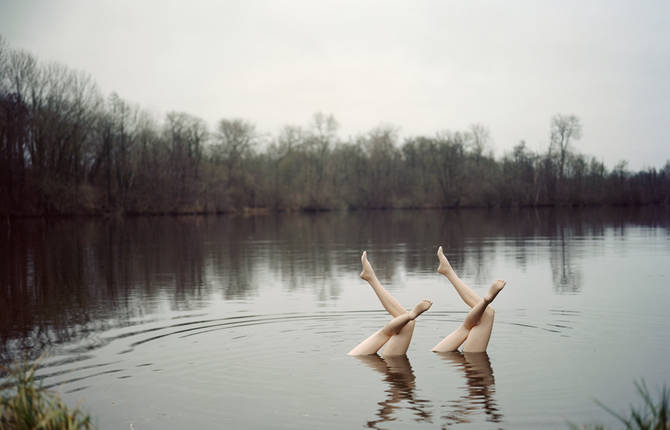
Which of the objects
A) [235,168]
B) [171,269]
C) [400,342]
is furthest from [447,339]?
[235,168]

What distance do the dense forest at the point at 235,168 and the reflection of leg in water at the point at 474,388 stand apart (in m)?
60.4

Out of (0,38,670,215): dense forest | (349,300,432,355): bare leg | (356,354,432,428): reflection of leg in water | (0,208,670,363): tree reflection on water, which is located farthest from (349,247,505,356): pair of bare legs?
(0,38,670,215): dense forest

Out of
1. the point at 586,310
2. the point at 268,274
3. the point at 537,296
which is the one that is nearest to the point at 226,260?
the point at 268,274

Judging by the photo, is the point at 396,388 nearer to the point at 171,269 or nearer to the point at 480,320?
the point at 480,320

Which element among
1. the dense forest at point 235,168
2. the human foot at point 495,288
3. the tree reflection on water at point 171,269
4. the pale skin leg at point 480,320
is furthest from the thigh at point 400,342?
the dense forest at point 235,168

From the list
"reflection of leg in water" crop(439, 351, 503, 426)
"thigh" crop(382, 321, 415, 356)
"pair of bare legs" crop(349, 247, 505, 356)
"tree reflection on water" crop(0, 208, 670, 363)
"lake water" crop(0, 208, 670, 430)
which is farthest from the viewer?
"tree reflection on water" crop(0, 208, 670, 363)

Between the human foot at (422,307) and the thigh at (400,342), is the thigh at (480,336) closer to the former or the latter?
the thigh at (400,342)

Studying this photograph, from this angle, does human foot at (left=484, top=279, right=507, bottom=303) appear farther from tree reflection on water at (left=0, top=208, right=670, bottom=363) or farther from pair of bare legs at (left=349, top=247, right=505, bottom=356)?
tree reflection on water at (left=0, top=208, right=670, bottom=363)

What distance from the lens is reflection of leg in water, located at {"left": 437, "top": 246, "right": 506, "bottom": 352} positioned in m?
8.99

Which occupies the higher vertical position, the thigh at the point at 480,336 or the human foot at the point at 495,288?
the human foot at the point at 495,288

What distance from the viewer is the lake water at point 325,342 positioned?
7.07 m

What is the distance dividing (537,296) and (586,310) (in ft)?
6.16

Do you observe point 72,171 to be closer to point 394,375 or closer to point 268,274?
point 268,274

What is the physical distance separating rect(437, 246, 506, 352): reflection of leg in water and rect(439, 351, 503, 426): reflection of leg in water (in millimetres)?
122
